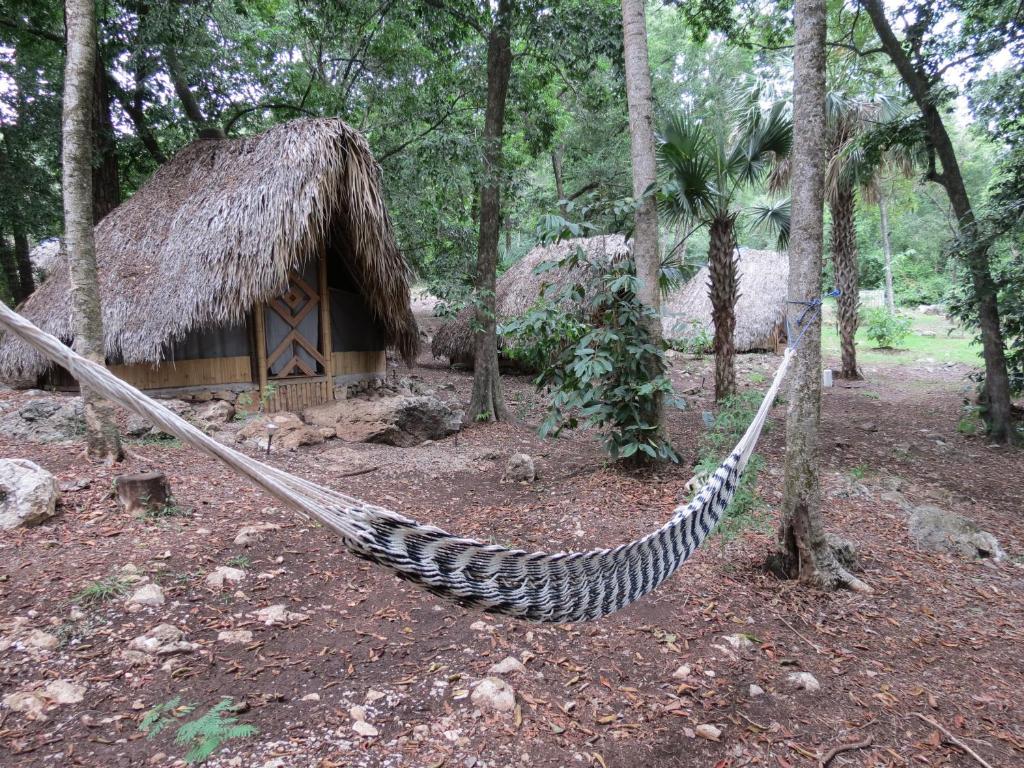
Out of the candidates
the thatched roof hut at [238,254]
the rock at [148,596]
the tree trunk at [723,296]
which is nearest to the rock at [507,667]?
the rock at [148,596]

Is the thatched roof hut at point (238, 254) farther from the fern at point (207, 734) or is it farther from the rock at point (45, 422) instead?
the fern at point (207, 734)

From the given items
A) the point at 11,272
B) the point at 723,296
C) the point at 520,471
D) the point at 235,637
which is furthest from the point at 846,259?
the point at 11,272

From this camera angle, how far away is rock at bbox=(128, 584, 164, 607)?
2164mm

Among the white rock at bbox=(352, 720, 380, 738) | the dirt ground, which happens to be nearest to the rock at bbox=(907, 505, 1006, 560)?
the dirt ground

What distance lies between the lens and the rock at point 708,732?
1.78 meters

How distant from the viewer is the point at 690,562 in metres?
2.85

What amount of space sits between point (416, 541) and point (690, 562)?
1.76 m

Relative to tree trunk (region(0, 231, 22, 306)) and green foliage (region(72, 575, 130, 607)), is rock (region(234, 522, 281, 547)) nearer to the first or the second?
green foliage (region(72, 575, 130, 607))

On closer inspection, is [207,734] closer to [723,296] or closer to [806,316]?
[806,316]

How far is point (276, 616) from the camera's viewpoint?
2.26 m

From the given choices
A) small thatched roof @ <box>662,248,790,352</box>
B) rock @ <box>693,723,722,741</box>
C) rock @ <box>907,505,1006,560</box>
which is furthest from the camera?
small thatched roof @ <box>662,248,790,352</box>

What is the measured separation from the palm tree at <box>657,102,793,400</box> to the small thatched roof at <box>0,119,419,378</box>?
113 inches

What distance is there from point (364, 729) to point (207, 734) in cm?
42

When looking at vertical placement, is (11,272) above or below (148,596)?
above
